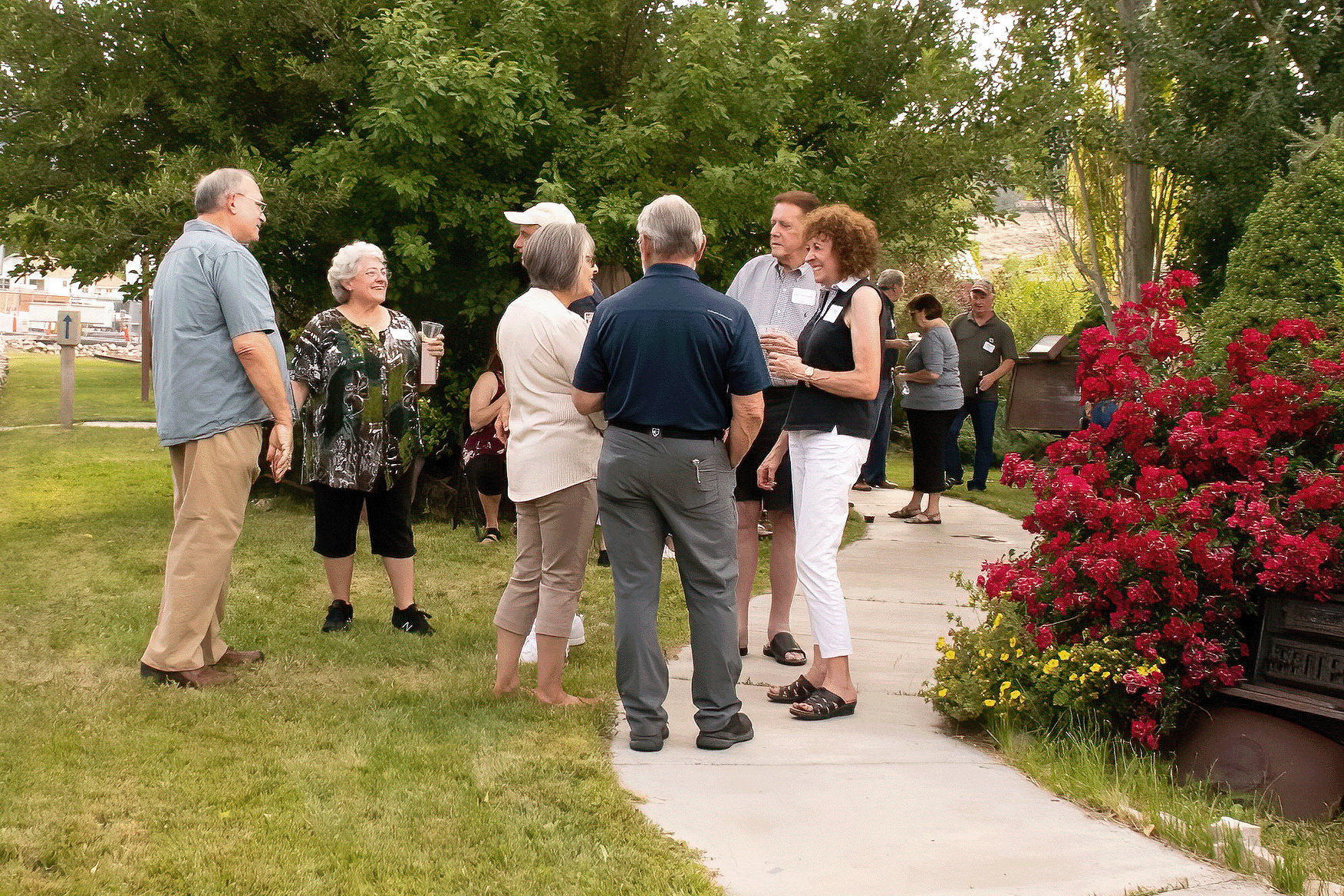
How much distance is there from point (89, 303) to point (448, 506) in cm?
6165

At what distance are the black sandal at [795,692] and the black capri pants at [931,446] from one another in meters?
5.44

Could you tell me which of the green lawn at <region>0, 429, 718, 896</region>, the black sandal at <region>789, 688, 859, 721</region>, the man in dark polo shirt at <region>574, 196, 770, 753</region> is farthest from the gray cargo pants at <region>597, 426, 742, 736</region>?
the black sandal at <region>789, 688, 859, 721</region>

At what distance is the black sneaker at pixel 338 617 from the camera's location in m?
6.16

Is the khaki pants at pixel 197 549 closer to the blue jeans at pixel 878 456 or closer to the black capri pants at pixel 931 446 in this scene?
the black capri pants at pixel 931 446

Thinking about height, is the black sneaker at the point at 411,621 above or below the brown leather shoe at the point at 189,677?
above

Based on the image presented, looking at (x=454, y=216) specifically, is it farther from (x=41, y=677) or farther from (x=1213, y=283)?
(x=1213, y=283)

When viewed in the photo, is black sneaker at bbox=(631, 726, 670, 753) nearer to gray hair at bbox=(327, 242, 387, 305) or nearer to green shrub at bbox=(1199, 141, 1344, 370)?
green shrub at bbox=(1199, 141, 1344, 370)

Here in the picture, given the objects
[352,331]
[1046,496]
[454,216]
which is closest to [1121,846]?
[1046,496]

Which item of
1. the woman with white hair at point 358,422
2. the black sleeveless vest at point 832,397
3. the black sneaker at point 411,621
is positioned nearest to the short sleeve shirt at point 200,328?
the woman with white hair at point 358,422

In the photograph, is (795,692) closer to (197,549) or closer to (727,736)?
(727,736)

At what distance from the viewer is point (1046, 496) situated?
493 centimetres

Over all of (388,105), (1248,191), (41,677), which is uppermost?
(1248,191)

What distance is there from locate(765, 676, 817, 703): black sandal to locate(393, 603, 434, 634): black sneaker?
190 cm

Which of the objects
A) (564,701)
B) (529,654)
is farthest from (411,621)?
(564,701)
